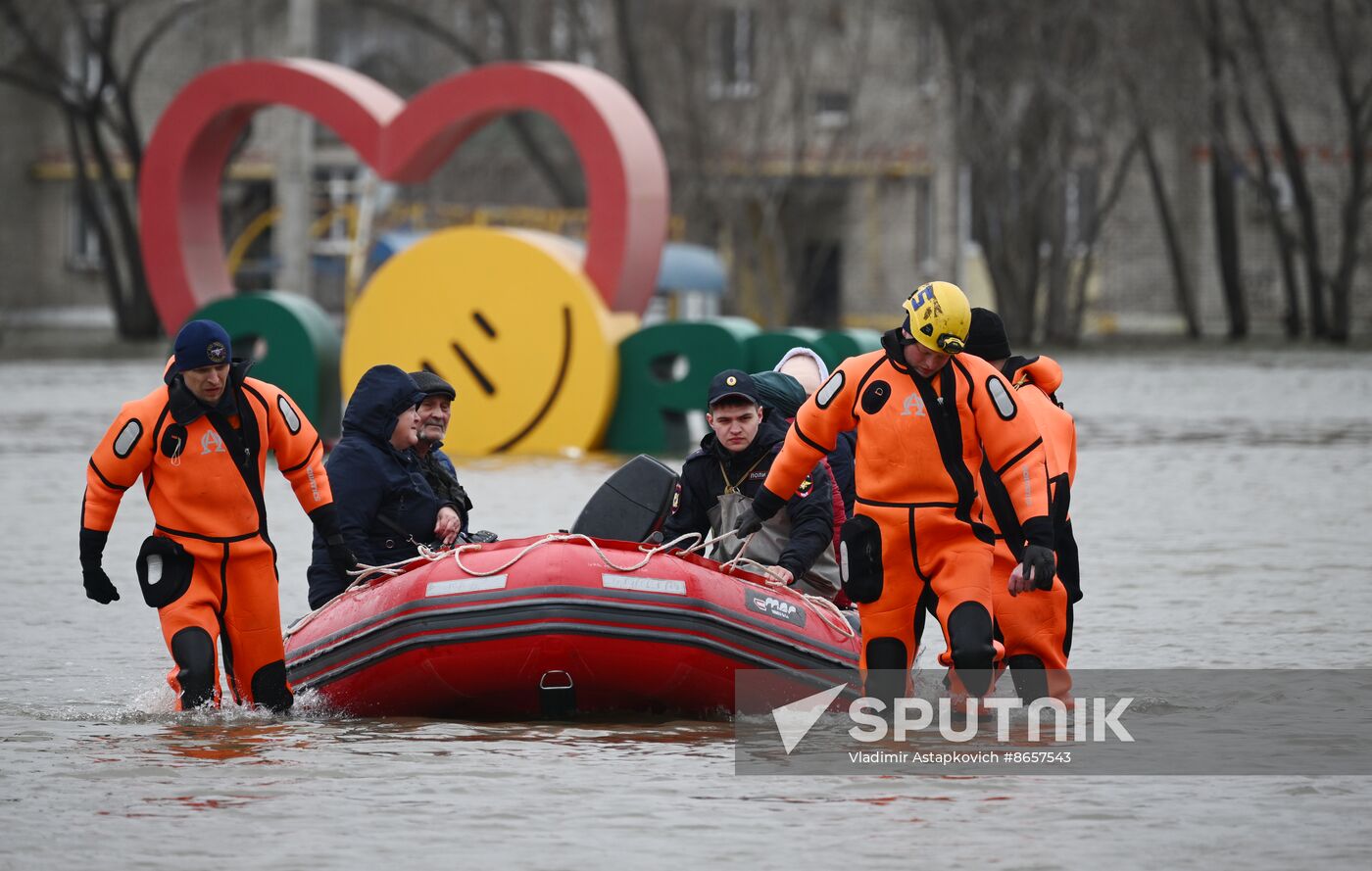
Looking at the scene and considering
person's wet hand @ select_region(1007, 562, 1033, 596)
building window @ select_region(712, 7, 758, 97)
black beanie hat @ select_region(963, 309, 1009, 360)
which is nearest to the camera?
person's wet hand @ select_region(1007, 562, 1033, 596)

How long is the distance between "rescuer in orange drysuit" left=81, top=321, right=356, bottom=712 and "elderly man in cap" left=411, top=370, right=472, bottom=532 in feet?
3.19

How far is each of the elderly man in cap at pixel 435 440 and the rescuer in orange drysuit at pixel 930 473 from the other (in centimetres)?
194

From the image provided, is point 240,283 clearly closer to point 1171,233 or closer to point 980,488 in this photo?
point 1171,233

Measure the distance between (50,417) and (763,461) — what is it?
18779mm

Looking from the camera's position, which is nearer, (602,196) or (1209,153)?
(602,196)

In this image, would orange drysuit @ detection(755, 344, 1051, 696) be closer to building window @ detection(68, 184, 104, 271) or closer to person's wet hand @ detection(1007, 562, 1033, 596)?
person's wet hand @ detection(1007, 562, 1033, 596)

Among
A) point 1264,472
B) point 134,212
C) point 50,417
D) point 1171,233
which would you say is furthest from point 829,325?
point 1264,472

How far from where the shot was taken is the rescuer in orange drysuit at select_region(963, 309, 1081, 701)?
9016mm

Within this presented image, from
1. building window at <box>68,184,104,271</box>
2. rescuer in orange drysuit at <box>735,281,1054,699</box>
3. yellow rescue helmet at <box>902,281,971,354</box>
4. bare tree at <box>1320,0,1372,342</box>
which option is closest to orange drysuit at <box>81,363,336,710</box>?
rescuer in orange drysuit at <box>735,281,1054,699</box>

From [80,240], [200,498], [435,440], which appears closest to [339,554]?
[200,498]

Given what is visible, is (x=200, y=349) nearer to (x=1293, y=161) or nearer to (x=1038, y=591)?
(x=1038, y=591)

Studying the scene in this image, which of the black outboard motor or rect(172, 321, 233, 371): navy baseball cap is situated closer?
rect(172, 321, 233, 371): navy baseball cap

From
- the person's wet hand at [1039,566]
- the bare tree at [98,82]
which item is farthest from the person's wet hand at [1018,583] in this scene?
the bare tree at [98,82]

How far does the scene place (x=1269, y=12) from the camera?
44906 millimetres
